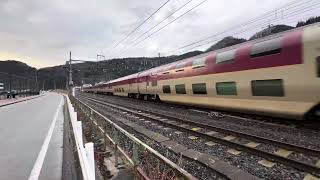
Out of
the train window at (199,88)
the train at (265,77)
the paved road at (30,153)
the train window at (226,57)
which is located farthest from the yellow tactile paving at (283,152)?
the train window at (199,88)

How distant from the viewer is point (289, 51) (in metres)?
11.3

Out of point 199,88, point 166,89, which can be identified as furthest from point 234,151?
point 166,89

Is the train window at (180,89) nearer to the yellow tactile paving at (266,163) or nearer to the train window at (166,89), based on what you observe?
the train window at (166,89)

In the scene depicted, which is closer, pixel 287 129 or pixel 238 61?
pixel 287 129

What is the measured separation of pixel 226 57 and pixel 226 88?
1309 millimetres

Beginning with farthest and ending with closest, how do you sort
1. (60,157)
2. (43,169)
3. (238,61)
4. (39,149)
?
1. (238,61)
2. (39,149)
3. (60,157)
4. (43,169)

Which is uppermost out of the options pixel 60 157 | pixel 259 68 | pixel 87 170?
pixel 259 68

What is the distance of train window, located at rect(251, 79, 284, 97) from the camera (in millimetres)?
11797

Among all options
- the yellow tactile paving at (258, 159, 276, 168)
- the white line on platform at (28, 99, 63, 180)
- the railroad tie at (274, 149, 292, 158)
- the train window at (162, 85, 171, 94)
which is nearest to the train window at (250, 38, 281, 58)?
the railroad tie at (274, 149, 292, 158)

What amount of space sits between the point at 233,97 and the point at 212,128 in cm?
245

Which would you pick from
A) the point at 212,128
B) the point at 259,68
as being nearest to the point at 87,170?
the point at 212,128

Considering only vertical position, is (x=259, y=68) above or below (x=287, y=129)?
above

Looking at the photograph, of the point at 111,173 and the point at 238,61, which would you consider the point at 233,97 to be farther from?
the point at 111,173

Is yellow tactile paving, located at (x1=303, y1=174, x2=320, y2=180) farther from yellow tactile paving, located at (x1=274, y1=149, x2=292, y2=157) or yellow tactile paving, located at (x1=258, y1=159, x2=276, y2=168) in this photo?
yellow tactile paving, located at (x1=274, y1=149, x2=292, y2=157)
